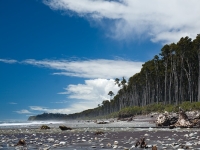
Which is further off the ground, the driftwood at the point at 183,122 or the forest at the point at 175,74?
the forest at the point at 175,74

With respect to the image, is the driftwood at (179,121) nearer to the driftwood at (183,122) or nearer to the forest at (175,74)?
the driftwood at (183,122)

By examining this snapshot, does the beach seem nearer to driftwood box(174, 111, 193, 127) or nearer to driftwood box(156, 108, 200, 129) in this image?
driftwood box(174, 111, 193, 127)

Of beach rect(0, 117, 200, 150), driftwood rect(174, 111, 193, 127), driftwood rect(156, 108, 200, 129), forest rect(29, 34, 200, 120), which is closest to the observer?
beach rect(0, 117, 200, 150)

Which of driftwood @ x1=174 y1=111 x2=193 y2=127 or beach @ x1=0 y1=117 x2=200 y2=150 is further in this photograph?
driftwood @ x1=174 y1=111 x2=193 y2=127

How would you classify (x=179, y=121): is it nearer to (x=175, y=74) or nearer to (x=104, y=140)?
(x=104, y=140)

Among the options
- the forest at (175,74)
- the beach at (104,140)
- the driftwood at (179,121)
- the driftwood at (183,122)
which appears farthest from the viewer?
the forest at (175,74)

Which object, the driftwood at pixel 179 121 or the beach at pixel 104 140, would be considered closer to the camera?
the beach at pixel 104 140

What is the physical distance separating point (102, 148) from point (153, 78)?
97333mm

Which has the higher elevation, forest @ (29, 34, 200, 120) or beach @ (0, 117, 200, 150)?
forest @ (29, 34, 200, 120)

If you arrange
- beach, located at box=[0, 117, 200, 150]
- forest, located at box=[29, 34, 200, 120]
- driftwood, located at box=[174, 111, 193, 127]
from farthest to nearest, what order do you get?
1. forest, located at box=[29, 34, 200, 120]
2. driftwood, located at box=[174, 111, 193, 127]
3. beach, located at box=[0, 117, 200, 150]

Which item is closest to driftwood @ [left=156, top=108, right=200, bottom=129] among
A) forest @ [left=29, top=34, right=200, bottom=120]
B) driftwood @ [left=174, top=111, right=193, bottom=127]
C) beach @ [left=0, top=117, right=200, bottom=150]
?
driftwood @ [left=174, top=111, right=193, bottom=127]

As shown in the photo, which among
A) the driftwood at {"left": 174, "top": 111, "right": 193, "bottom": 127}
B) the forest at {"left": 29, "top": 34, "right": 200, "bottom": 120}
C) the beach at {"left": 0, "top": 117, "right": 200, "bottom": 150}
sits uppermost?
the forest at {"left": 29, "top": 34, "right": 200, "bottom": 120}

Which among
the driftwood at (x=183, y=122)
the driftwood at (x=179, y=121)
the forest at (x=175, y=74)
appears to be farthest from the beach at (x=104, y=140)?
the forest at (x=175, y=74)

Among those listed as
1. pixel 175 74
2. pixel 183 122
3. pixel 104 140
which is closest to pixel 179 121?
pixel 183 122
